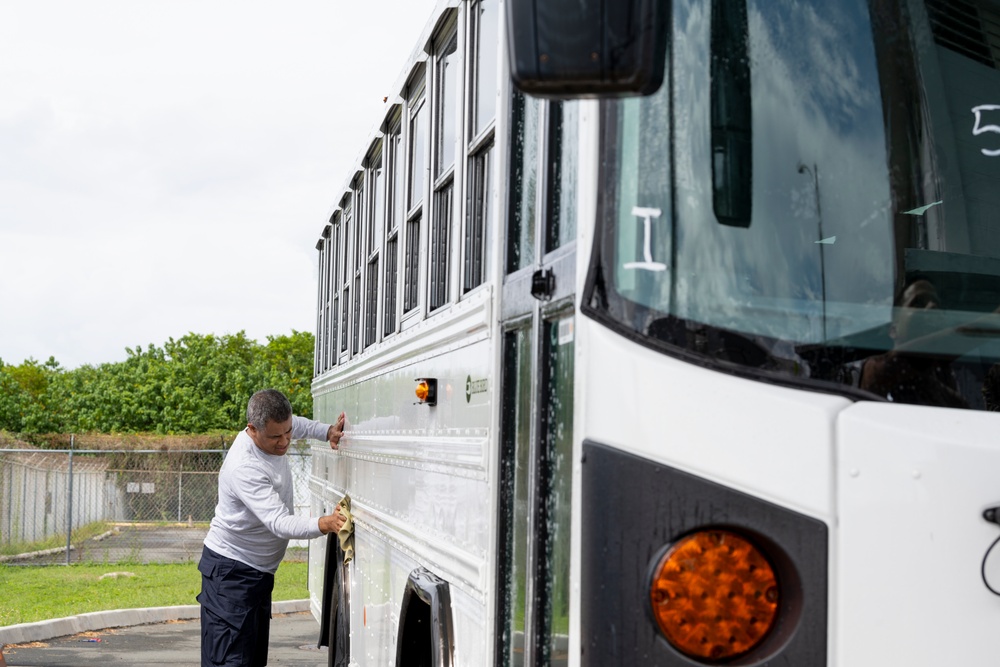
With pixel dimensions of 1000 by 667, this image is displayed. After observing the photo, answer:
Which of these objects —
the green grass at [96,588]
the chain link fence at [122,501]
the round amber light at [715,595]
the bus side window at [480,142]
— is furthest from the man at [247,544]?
the chain link fence at [122,501]

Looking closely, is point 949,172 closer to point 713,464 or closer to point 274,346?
point 713,464

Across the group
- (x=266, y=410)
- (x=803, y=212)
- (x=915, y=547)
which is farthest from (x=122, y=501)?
(x=915, y=547)

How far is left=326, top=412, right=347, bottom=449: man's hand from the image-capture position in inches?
297

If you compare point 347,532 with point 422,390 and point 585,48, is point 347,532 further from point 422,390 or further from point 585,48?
point 585,48

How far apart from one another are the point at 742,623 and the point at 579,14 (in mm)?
1073

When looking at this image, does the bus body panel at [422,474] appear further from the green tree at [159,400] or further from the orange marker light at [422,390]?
the green tree at [159,400]

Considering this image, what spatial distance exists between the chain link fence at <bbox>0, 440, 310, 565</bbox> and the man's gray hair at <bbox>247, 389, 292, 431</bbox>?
54.6 ft

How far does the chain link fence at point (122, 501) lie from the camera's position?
914 inches

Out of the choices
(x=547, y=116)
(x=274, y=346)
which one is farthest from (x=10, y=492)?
(x=274, y=346)

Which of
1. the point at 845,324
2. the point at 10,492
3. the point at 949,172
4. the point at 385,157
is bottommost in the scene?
the point at 10,492

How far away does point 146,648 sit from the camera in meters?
11.7

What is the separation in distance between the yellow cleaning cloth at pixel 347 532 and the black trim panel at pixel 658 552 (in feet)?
13.9

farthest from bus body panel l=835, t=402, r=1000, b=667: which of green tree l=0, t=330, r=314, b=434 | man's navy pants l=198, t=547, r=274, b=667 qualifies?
green tree l=0, t=330, r=314, b=434

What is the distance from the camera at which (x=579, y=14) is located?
2.12 metres
